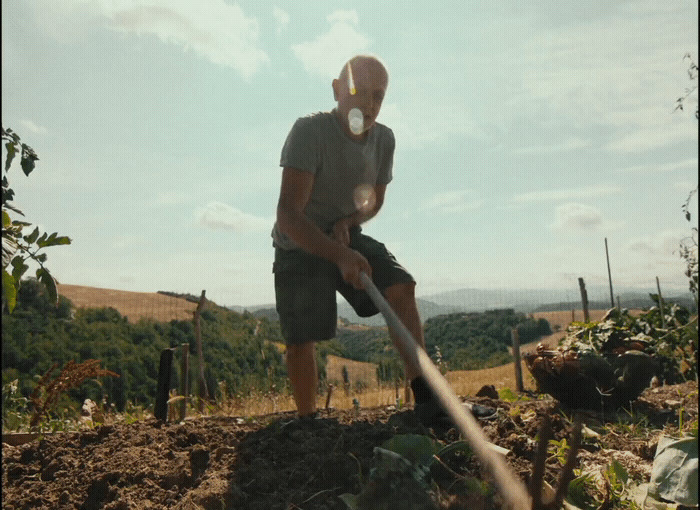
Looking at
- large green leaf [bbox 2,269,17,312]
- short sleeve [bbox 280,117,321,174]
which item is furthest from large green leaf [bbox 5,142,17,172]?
short sleeve [bbox 280,117,321,174]

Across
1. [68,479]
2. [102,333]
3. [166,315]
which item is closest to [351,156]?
[68,479]

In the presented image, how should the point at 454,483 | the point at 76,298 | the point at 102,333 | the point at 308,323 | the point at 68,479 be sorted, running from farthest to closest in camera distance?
the point at 76,298 < the point at 102,333 < the point at 308,323 < the point at 68,479 < the point at 454,483

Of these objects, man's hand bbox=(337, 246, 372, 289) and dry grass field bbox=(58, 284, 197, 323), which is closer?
man's hand bbox=(337, 246, 372, 289)

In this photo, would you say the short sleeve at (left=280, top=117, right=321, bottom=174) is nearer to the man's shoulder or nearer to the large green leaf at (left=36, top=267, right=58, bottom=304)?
the man's shoulder

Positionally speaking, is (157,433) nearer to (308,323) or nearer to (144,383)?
(308,323)

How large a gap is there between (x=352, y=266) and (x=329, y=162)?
2.40ft

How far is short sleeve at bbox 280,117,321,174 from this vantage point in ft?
9.90

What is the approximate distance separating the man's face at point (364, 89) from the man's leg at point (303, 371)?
115 centimetres

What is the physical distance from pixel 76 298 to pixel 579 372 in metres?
46.3

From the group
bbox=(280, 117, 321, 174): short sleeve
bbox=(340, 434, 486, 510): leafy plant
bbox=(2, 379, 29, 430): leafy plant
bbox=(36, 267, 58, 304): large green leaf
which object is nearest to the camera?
bbox=(340, 434, 486, 510): leafy plant

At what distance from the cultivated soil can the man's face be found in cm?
150

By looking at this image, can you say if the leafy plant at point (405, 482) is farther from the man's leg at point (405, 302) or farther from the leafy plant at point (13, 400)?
the leafy plant at point (13, 400)

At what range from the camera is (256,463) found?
2266mm

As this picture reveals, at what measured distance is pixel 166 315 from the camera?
149 feet
